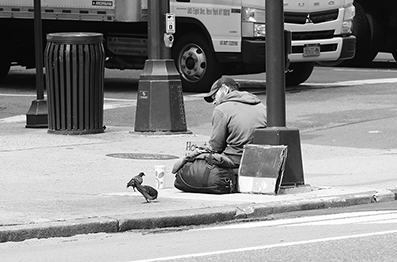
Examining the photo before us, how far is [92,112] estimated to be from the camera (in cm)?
1399

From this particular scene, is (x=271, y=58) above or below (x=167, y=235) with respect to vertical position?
above

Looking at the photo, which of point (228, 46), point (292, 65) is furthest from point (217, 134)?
point (292, 65)

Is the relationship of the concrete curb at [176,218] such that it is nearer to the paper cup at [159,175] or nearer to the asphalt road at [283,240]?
the asphalt road at [283,240]

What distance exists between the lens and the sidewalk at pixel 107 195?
8406mm

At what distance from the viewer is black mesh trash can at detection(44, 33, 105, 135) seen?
45.2 ft

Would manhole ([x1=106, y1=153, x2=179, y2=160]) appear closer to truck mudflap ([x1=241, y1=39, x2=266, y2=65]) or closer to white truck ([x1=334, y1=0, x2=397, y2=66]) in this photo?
truck mudflap ([x1=241, y1=39, x2=266, y2=65])

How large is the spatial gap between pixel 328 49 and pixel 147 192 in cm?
1060

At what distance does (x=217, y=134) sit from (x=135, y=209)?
1.38 metres

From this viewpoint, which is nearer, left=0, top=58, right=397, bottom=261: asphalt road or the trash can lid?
left=0, top=58, right=397, bottom=261: asphalt road

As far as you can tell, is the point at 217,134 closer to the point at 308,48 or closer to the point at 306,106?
the point at 306,106

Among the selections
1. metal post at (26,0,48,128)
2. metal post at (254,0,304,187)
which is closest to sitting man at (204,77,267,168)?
metal post at (254,0,304,187)

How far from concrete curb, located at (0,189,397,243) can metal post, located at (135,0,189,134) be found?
4.83m

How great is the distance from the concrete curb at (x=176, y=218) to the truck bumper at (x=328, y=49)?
29.6 ft

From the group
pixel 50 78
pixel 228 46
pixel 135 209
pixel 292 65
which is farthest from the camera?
pixel 292 65
